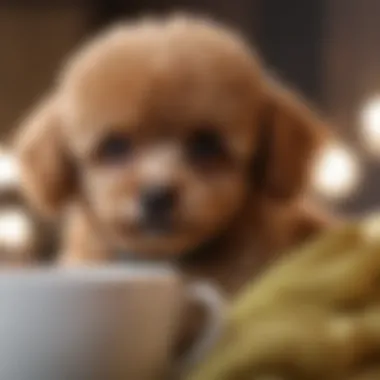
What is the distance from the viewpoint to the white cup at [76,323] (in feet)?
1.09

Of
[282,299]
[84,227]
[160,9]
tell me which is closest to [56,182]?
[84,227]

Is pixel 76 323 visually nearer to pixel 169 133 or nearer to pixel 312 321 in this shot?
pixel 312 321

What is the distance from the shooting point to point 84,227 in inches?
25.0

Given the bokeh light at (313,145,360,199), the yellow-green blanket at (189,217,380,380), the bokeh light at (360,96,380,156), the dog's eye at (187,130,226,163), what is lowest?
the yellow-green blanket at (189,217,380,380)

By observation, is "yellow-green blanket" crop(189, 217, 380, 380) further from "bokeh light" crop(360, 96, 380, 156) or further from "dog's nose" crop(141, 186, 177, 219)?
"bokeh light" crop(360, 96, 380, 156)

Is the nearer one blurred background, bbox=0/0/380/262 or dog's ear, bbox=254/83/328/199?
dog's ear, bbox=254/83/328/199

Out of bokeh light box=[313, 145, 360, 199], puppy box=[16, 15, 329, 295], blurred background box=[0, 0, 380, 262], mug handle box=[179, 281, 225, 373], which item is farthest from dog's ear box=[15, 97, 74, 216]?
blurred background box=[0, 0, 380, 262]

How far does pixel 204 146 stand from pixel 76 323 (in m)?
0.25

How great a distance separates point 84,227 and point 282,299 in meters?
0.26

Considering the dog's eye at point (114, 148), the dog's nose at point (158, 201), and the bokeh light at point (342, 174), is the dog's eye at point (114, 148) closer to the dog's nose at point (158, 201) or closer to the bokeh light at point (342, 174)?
the dog's nose at point (158, 201)

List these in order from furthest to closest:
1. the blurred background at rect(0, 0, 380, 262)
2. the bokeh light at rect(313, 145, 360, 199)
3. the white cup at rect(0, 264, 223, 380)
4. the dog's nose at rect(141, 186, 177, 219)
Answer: the blurred background at rect(0, 0, 380, 262), the bokeh light at rect(313, 145, 360, 199), the dog's nose at rect(141, 186, 177, 219), the white cup at rect(0, 264, 223, 380)

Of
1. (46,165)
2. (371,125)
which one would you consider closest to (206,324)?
(46,165)

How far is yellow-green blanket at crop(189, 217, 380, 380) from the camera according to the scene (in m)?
0.37

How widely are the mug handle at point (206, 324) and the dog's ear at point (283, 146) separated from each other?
22 cm
